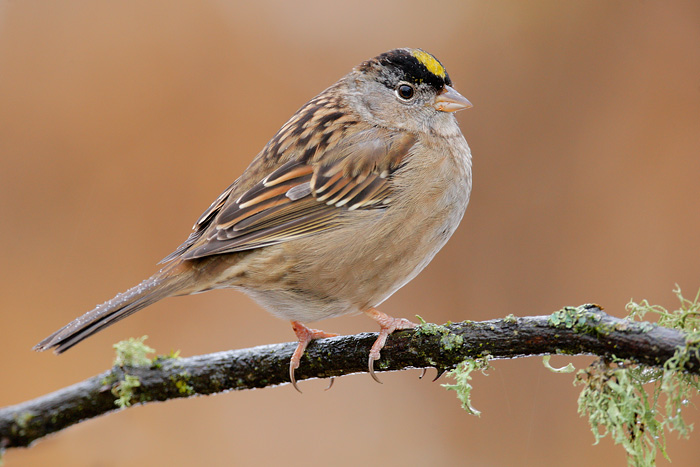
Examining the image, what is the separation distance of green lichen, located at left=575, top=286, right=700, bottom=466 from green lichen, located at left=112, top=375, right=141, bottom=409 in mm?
1687

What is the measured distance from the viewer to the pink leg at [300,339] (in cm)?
287

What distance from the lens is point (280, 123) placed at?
5852mm

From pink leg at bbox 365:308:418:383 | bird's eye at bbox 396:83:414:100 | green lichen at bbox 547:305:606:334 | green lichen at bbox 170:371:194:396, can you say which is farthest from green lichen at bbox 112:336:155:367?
bird's eye at bbox 396:83:414:100

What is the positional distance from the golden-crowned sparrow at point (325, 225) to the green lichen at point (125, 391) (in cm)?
33

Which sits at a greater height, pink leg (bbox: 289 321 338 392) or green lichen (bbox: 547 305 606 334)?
pink leg (bbox: 289 321 338 392)

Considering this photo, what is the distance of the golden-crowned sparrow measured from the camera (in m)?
3.21

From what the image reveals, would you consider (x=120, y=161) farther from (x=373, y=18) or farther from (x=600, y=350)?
(x=600, y=350)

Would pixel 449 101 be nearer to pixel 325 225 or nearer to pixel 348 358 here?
pixel 325 225

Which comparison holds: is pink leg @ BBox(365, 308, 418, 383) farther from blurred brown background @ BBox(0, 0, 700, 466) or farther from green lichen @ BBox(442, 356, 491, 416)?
blurred brown background @ BBox(0, 0, 700, 466)

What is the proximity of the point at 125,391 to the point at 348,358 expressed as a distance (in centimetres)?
92

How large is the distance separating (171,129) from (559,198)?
331 cm

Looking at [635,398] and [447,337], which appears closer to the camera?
[635,398]

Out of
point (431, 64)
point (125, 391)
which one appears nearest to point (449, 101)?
point (431, 64)

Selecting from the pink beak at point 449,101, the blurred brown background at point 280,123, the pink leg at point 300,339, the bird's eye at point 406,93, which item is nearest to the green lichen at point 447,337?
the pink leg at point 300,339
